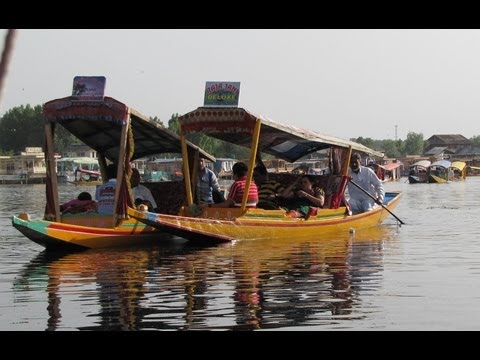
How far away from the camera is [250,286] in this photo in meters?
10.7

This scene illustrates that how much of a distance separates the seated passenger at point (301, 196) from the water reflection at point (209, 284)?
61.9 inches

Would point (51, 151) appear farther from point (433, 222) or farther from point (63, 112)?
point (433, 222)

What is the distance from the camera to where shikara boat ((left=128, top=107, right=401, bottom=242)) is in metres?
15.3

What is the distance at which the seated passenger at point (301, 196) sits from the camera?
1769cm

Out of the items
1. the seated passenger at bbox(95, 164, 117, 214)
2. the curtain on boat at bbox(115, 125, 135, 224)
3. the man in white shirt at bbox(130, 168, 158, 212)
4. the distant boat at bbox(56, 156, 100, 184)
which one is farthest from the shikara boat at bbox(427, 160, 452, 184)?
the curtain on boat at bbox(115, 125, 135, 224)

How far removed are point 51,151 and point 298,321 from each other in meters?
8.68

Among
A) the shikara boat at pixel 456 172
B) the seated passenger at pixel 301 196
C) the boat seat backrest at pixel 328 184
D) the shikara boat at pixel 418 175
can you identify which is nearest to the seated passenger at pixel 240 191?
the seated passenger at pixel 301 196

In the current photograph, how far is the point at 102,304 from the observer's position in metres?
9.46

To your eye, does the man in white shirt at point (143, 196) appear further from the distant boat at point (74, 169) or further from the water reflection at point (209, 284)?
the distant boat at point (74, 169)

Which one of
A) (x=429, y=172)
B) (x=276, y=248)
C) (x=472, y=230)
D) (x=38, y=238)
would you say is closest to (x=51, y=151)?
(x=38, y=238)

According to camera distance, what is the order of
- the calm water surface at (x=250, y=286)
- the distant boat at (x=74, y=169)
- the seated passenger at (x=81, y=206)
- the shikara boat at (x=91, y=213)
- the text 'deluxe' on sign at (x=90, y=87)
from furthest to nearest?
the distant boat at (x=74, y=169) → the seated passenger at (x=81, y=206) → the text 'deluxe' on sign at (x=90, y=87) → the shikara boat at (x=91, y=213) → the calm water surface at (x=250, y=286)

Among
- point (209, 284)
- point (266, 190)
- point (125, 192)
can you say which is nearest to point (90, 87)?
point (125, 192)

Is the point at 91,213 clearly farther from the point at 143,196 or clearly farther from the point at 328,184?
the point at 328,184

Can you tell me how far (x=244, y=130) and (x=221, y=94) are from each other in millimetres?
789
